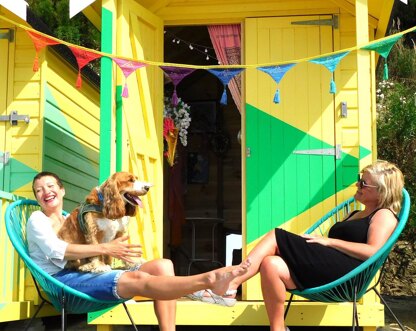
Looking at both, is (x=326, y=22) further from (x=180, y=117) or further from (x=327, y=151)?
(x=180, y=117)

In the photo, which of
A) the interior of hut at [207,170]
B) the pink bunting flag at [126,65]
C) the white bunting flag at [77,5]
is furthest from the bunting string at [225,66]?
the interior of hut at [207,170]

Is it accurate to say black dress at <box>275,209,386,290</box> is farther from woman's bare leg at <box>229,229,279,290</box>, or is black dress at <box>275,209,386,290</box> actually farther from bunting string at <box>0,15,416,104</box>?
bunting string at <box>0,15,416,104</box>

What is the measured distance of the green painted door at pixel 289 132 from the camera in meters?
4.40

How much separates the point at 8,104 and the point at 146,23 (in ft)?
3.79

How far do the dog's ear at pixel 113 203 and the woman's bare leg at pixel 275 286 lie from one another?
755 mm

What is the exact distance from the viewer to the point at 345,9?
4574mm

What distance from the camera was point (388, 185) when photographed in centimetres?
336

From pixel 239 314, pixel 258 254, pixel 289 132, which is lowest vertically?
pixel 239 314

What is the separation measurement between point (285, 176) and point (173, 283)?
74.5 inches

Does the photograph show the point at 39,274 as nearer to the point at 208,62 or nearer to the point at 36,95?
the point at 36,95

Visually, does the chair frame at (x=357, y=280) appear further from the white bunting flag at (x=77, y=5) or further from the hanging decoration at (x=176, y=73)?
the white bunting flag at (x=77, y=5)

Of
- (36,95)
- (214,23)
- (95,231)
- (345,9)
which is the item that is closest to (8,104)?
(36,95)

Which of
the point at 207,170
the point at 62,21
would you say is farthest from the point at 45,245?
the point at 62,21

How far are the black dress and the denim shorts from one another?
830 millimetres
